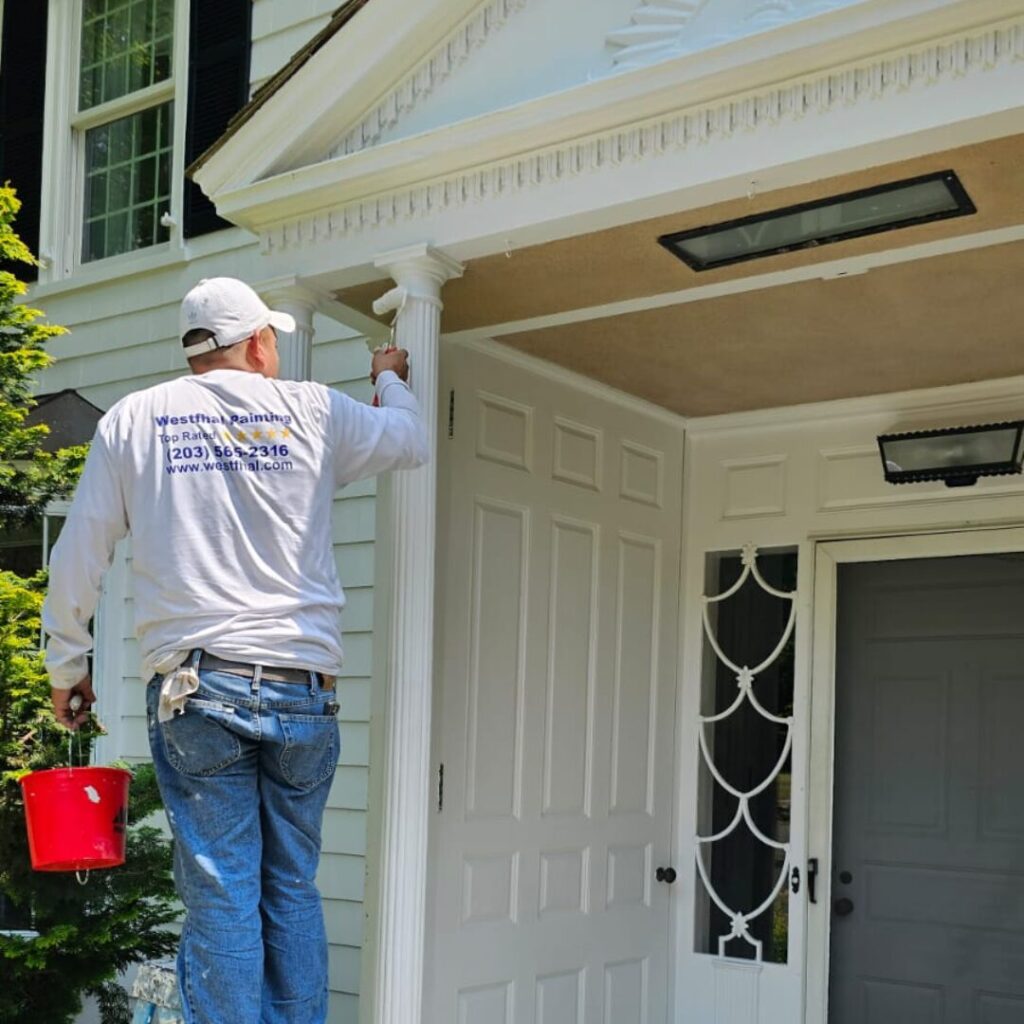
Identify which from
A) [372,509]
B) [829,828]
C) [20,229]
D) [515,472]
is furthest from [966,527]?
[20,229]

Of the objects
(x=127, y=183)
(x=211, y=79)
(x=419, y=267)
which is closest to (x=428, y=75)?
(x=419, y=267)

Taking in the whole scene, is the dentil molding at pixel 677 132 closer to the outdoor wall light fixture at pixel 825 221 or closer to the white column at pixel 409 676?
the white column at pixel 409 676

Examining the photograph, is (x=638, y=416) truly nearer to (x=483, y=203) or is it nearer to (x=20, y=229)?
(x=483, y=203)

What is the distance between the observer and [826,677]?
4.96m

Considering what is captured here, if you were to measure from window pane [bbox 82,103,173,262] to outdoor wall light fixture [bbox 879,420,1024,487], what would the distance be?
11.5 feet

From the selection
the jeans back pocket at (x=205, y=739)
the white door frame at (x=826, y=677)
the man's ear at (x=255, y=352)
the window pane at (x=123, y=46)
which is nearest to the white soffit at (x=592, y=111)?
the man's ear at (x=255, y=352)

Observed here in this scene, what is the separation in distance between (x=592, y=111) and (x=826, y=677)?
7.82ft

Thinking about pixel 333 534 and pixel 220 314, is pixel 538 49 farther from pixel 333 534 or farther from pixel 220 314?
pixel 333 534

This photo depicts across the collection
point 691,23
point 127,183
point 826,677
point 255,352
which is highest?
point 127,183

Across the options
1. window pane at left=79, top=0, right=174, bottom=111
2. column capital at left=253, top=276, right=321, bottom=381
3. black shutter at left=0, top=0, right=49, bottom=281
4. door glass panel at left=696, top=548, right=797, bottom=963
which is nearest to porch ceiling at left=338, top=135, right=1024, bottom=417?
column capital at left=253, top=276, right=321, bottom=381

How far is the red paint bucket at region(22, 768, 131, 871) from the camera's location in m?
3.01

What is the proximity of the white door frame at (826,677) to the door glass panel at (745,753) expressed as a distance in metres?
0.11

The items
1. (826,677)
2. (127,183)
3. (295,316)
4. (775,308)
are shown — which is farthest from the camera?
(127,183)

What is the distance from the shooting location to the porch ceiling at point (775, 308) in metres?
3.40
